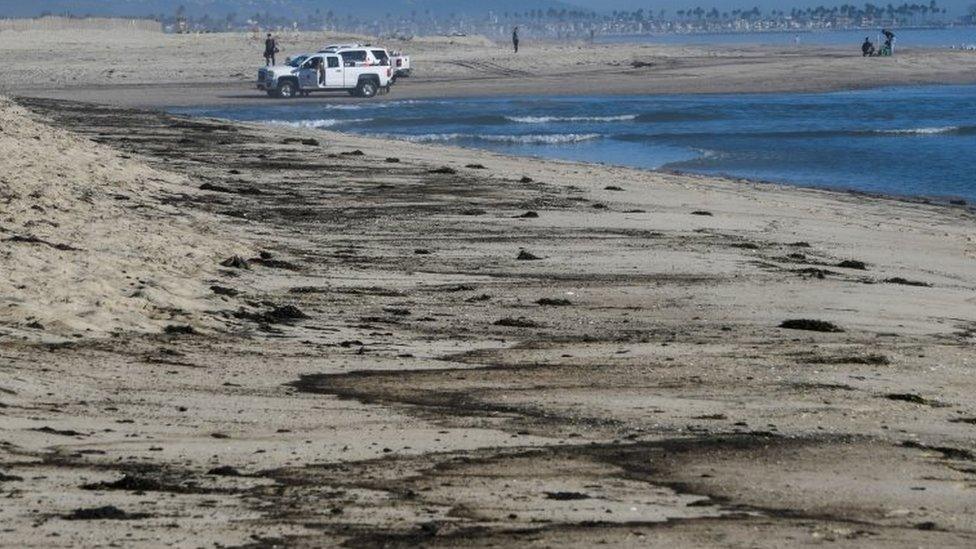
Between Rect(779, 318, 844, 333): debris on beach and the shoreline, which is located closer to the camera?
Rect(779, 318, 844, 333): debris on beach

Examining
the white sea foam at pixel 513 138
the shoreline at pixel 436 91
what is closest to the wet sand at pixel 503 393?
the white sea foam at pixel 513 138

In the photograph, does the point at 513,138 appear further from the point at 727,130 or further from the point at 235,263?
the point at 235,263

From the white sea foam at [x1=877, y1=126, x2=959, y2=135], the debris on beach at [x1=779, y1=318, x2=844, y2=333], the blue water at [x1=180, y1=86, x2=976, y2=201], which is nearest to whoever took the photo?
the debris on beach at [x1=779, y1=318, x2=844, y2=333]

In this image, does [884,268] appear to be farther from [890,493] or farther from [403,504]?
[403,504]

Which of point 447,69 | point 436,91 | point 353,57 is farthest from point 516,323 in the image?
point 447,69

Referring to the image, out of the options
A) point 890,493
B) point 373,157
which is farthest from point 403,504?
point 373,157

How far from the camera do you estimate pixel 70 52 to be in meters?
70.6

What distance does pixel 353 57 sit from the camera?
5172cm

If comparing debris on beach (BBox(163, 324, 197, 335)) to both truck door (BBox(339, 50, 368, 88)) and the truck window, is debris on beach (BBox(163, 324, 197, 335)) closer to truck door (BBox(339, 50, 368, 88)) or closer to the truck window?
truck door (BBox(339, 50, 368, 88))

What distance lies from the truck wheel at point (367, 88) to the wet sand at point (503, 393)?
3728 centimetres

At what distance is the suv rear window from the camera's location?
5129 cm

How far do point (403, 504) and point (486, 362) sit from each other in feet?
9.14

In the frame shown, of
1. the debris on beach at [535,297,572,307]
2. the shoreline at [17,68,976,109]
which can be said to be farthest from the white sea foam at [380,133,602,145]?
the debris on beach at [535,297,572,307]

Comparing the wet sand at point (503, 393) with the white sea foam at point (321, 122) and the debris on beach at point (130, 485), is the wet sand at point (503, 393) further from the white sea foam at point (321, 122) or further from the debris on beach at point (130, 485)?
the white sea foam at point (321, 122)
